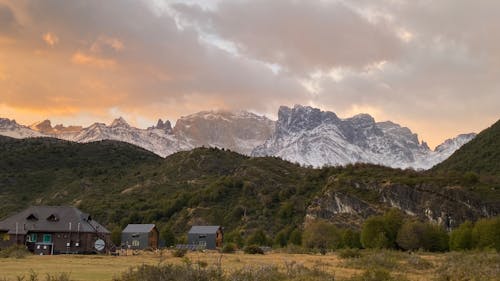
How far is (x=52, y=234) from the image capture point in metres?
83.8

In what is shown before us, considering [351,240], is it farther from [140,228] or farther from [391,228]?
[140,228]

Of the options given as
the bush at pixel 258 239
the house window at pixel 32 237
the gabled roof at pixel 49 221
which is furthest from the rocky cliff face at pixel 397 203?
the house window at pixel 32 237

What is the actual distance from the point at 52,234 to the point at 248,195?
256 feet

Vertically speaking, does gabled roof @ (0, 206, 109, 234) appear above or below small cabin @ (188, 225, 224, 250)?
above

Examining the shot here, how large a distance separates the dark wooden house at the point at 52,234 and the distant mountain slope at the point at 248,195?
49555 millimetres

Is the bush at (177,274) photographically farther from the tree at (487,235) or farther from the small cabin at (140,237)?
the small cabin at (140,237)

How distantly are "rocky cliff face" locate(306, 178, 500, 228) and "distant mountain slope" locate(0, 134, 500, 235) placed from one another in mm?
205

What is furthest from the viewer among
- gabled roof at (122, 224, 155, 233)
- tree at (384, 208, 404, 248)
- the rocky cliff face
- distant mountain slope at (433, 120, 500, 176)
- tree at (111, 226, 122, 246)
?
distant mountain slope at (433, 120, 500, 176)

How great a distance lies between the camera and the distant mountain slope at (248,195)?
5217 inches

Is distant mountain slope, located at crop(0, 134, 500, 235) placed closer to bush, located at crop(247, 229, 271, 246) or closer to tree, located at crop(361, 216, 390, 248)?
bush, located at crop(247, 229, 271, 246)

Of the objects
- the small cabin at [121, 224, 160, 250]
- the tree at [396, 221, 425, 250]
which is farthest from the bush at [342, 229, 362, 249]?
the small cabin at [121, 224, 160, 250]

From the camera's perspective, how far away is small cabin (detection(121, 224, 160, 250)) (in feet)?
360

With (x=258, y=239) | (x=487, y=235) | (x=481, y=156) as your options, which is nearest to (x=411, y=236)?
(x=487, y=235)

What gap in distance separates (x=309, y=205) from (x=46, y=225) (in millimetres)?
73945
